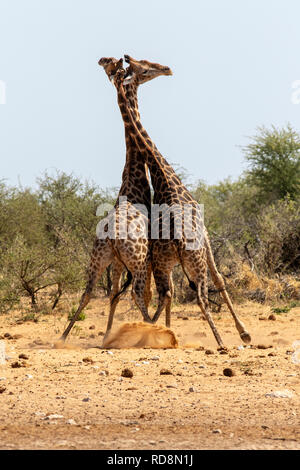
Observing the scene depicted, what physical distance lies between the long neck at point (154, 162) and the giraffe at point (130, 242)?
3.8 inches

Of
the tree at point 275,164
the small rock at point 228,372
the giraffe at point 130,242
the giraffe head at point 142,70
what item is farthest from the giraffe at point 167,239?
the tree at point 275,164

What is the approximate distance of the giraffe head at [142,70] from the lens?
725 cm

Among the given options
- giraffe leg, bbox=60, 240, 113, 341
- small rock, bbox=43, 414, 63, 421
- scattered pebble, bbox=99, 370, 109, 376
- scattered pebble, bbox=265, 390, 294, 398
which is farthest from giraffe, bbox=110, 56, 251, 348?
small rock, bbox=43, 414, 63, 421

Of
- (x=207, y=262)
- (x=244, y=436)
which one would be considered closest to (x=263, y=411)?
(x=244, y=436)

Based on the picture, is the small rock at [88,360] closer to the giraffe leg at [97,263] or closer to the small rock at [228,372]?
the giraffe leg at [97,263]

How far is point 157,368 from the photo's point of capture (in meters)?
5.45

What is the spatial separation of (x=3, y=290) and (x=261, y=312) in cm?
416

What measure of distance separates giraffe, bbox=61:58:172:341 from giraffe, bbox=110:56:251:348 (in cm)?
12

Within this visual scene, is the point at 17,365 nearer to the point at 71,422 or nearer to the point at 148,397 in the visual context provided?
the point at 148,397

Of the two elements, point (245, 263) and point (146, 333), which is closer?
point (146, 333)

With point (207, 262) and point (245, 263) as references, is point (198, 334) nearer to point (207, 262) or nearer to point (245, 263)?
point (207, 262)

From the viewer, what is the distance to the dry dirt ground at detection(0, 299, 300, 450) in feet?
11.3

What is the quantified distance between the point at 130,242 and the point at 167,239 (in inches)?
18.2

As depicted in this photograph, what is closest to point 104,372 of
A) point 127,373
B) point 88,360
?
point 127,373
